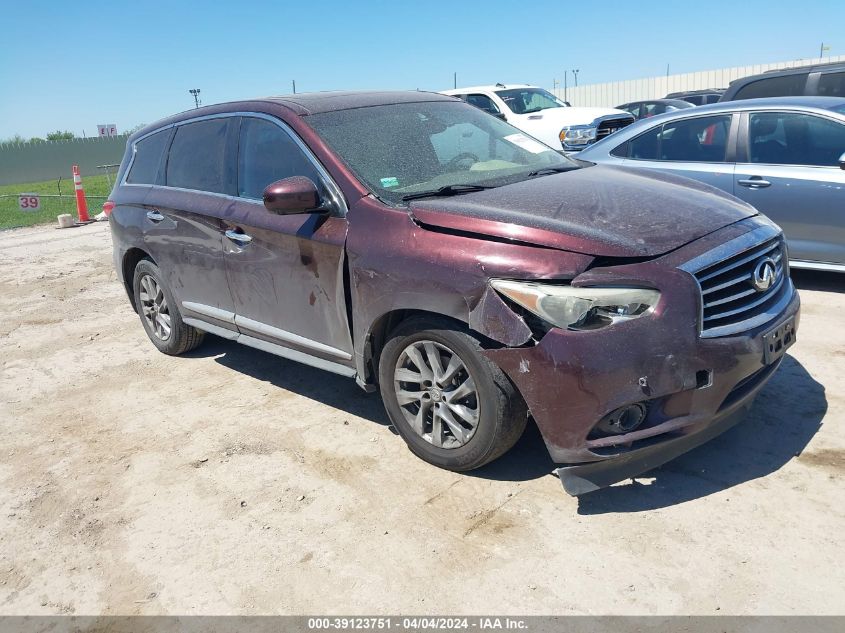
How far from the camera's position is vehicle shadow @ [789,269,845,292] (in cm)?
621

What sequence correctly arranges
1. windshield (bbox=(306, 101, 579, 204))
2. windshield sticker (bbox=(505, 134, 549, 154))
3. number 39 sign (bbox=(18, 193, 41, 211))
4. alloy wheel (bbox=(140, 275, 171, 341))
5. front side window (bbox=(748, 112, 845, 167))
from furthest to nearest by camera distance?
Answer: number 39 sign (bbox=(18, 193, 41, 211)) < front side window (bbox=(748, 112, 845, 167)) < alloy wheel (bbox=(140, 275, 171, 341)) < windshield sticker (bbox=(505, 134, 549, 154)) < windshield (bbox=(306, 101, 579, 204))

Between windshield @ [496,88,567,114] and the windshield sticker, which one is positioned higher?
windshield @ [496,88,567,114]

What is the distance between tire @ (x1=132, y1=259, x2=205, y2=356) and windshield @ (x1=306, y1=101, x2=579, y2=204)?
2.15 meters

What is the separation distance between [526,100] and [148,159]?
8.96 metres

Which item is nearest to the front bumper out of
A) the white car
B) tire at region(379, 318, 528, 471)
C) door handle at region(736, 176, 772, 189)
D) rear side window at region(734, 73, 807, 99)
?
tire at region(379, 318, 528, 471)

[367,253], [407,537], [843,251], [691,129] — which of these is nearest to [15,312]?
[367,253]

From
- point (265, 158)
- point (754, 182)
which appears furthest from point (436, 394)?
point (754, 182)

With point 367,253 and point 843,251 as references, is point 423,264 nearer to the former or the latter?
point 367,253

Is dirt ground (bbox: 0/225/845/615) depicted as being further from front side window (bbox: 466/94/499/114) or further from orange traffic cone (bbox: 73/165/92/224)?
Result: orange traffic cone (bbox: 73/165/92/224)

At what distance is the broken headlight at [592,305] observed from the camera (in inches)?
114

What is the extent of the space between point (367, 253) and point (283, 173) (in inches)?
39.3

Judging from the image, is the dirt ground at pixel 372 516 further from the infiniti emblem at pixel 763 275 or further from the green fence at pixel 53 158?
the green fence at pixel 53 158

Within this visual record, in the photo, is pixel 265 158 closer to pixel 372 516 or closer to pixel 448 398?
pixel 448 398

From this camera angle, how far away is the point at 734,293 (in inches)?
124
